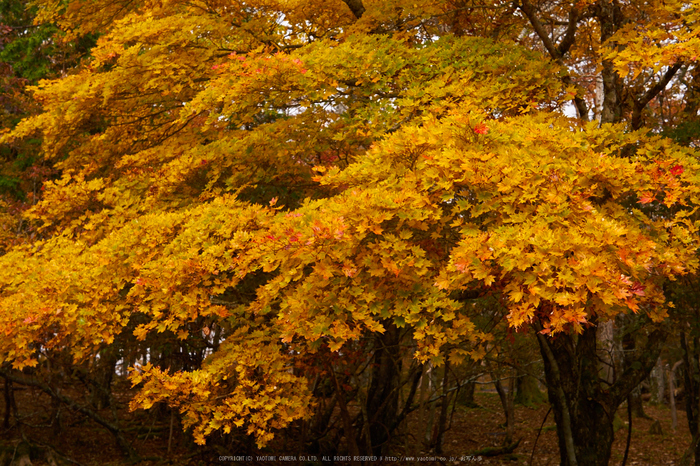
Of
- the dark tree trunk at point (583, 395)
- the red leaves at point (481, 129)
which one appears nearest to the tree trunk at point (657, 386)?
the dark tree trunk at point (583, 395)

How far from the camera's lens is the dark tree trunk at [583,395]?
5723mm

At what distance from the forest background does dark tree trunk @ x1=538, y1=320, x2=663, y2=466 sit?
21mm

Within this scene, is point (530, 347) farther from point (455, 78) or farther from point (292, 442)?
point (455, 78)

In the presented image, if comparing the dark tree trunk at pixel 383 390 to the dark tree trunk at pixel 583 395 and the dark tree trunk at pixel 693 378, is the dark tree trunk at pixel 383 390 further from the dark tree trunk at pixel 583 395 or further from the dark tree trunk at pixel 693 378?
the dark tree trunk at pixel 693 378

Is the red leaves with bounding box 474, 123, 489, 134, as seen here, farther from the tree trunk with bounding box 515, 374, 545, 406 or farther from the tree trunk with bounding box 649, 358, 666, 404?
the tree trunk with bounding box 649, 358, 666, 404

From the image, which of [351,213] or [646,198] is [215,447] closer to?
[351,213]

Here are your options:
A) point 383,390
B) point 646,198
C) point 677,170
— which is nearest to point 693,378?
point 383,390

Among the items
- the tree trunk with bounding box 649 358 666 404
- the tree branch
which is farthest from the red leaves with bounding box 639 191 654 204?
the tree trunk with bounding box 649 358 666 404

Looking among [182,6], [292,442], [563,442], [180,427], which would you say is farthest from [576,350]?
[180,427]

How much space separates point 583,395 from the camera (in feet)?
19.4

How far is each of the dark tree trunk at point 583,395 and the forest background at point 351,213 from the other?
0.07 ft

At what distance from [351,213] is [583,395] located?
350cm

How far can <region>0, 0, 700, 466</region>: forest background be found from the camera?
372cm

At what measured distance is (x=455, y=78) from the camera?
539cm
